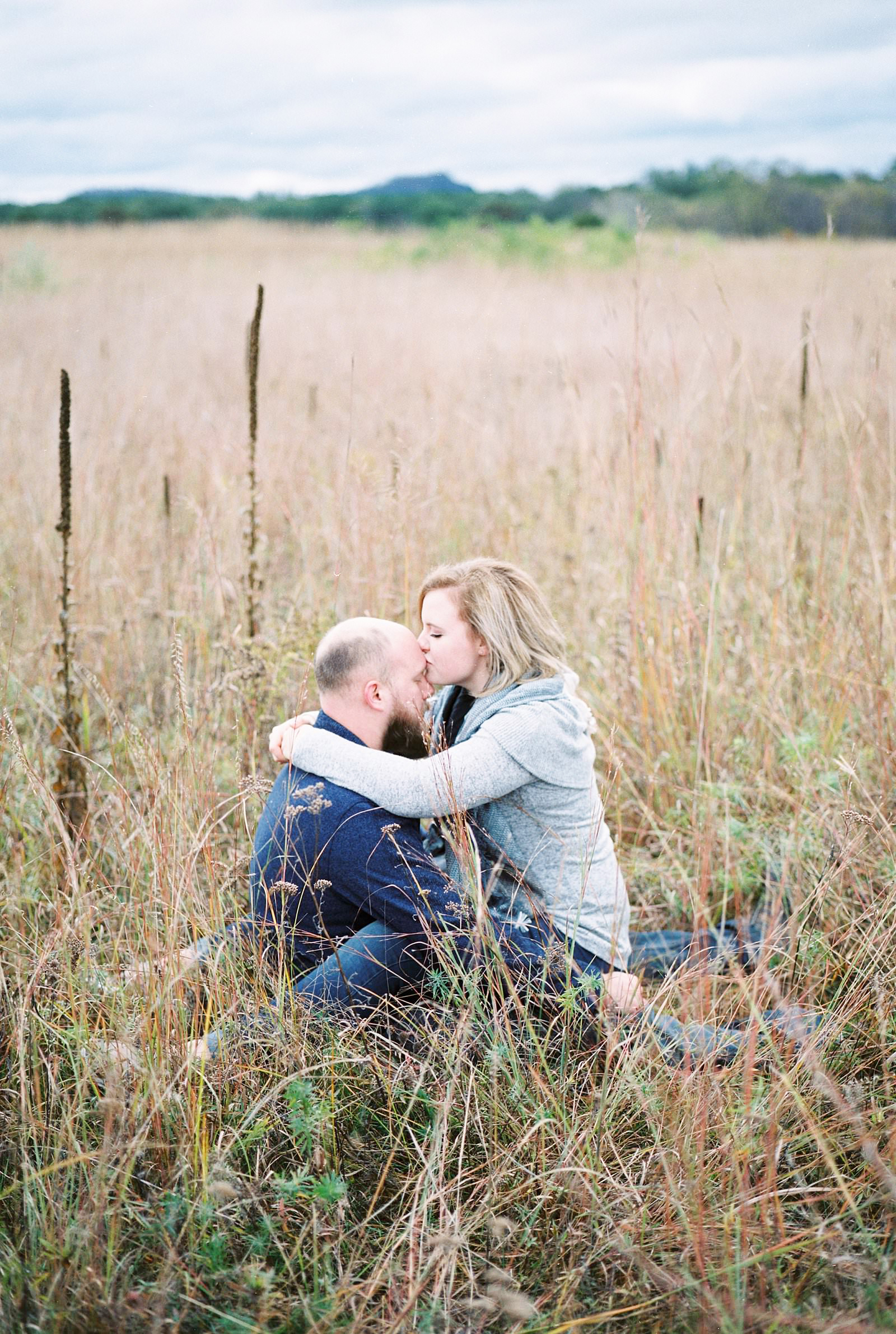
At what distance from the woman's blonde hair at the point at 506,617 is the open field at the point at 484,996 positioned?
0.38 metres

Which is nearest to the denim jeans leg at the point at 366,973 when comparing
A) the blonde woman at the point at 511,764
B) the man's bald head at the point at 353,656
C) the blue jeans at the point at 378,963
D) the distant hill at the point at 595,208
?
the blue jeans at the point at 378,963

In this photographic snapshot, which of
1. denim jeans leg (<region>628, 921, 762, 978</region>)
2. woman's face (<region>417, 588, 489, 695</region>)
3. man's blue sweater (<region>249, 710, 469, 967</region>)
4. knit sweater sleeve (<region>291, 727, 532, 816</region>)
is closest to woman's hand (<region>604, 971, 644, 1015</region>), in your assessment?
denim jeans leg (<region>628, 921, 762, 978</region>)

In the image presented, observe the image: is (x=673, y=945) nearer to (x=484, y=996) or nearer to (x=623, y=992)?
(x=623, y=992)

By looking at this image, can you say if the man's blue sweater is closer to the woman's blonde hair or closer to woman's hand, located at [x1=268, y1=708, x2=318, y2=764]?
woman's hand, located at [x1=268, y1=708, x2=318, y2=764]

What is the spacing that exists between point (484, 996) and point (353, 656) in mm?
766

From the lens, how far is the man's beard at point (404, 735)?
213 centimetres

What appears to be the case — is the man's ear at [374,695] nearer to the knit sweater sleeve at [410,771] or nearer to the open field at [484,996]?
the knit sweater sleeve at [410,771]

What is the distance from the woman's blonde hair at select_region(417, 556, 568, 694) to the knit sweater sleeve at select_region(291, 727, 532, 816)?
0.23m

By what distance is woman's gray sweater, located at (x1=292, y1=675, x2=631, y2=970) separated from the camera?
195 cm

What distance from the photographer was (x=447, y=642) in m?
2.18

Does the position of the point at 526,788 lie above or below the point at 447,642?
below

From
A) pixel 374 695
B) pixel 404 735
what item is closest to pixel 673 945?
pixel 404 735

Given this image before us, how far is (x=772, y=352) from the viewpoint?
7.10m

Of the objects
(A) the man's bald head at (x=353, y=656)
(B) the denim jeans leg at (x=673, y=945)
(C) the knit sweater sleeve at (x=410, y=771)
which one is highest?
(A) the man's bald head at (x=353, y=656)
